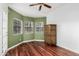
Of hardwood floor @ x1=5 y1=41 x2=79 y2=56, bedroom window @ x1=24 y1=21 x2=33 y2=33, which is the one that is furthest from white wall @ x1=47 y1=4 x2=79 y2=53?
bedroom window @ x1=24 y1=21 x2=33 y2=33

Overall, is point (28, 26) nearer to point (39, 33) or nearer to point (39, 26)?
point (39, 26)

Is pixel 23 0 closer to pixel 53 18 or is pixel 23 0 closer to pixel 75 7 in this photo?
pixel 75 7

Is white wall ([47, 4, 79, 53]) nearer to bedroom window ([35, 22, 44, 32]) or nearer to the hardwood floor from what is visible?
the hardwood floor

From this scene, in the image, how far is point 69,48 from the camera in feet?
13.9

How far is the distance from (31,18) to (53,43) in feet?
9.78

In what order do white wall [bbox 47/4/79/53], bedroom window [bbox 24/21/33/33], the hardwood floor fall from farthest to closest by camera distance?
bedroom window [bbox 24/21/33/33] → white wall [bbox 47/4/79/53] → the hardwood floor

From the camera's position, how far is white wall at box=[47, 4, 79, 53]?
3851 mm

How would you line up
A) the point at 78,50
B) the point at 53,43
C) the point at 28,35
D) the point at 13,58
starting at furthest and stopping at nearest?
the point at 28,35, the point at 53,43, the point at 78,50, the point at 13,58

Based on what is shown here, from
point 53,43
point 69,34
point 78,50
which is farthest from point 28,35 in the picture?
point 78,50

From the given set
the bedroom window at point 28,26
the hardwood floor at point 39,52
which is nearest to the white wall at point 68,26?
the hardwood floor at point 39,52

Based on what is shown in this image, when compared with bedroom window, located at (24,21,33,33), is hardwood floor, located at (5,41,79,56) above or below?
below

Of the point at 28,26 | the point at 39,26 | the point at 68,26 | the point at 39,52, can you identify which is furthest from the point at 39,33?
the point at 39,52

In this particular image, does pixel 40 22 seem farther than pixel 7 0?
Yes

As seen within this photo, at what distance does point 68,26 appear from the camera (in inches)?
170
